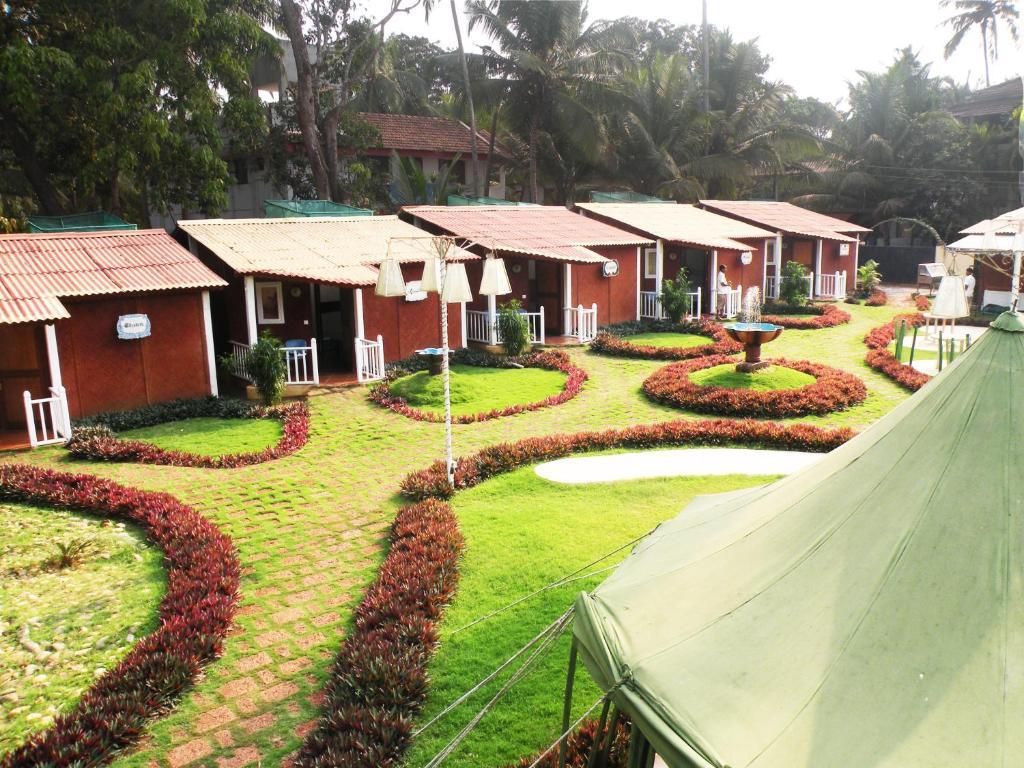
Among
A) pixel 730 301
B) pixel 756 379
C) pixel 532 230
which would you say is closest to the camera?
pixel 756 379

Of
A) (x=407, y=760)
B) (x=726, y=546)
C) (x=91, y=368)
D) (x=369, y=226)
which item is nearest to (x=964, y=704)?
(x=726, y=546)

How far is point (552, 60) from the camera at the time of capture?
109 ft

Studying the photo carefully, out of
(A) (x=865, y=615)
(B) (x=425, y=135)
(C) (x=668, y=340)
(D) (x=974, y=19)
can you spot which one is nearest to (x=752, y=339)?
(C) (x=668, y=340)

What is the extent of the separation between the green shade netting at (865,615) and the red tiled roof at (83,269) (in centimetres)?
1213

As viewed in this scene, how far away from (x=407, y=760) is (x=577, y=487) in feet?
19.2

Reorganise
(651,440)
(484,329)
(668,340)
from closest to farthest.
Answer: (651,440) < (484,329) < (668,340)

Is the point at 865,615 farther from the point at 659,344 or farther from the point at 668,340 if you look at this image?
the point at 668,340

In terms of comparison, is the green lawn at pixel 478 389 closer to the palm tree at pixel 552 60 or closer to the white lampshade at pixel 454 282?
the white lampshade at pixel 454 282

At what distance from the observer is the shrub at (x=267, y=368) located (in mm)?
15891

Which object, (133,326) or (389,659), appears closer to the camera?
(389,659)

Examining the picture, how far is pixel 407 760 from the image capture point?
19.2ft

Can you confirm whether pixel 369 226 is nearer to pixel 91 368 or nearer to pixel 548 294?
pixel 548 294

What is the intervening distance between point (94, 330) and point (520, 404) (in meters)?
7.91

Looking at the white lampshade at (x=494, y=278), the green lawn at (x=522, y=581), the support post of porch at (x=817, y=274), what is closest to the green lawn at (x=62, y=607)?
the green lawn at (x=522, y=581)
